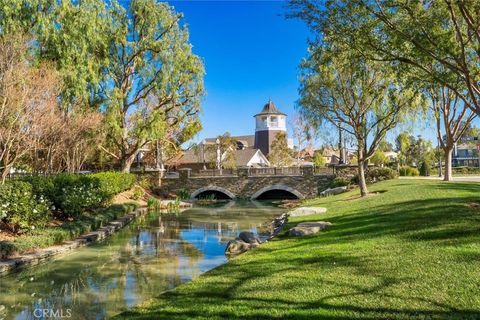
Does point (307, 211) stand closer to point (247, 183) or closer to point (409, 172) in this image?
point (247, 183)

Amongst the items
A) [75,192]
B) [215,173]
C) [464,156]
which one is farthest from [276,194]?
[464,156]

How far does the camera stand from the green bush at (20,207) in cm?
1084

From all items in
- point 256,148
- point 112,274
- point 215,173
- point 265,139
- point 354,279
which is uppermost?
point 265,139

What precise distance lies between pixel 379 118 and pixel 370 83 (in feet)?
5.43

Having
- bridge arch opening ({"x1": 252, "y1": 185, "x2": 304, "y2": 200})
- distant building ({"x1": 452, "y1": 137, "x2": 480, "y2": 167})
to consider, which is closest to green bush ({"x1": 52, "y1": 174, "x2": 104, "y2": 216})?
bridge arch opening ({"x1": 252, "y1": 185, "x2": 304, "y2": 200})

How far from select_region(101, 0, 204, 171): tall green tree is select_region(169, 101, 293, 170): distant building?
21541 millimetres

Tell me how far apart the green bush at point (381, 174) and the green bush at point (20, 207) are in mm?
22043

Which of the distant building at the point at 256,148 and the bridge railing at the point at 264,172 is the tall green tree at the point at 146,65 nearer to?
the bridge railing at the point at 264,172

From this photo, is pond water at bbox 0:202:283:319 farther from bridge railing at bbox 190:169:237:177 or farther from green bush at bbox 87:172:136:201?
bridge railing at bbox 190:169:237:177

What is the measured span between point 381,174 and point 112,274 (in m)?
22.6

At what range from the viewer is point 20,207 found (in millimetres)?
11078

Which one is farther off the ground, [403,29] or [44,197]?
[403,29]

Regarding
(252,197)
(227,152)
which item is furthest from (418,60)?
(227,152)

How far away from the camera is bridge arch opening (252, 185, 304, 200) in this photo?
33812mm
